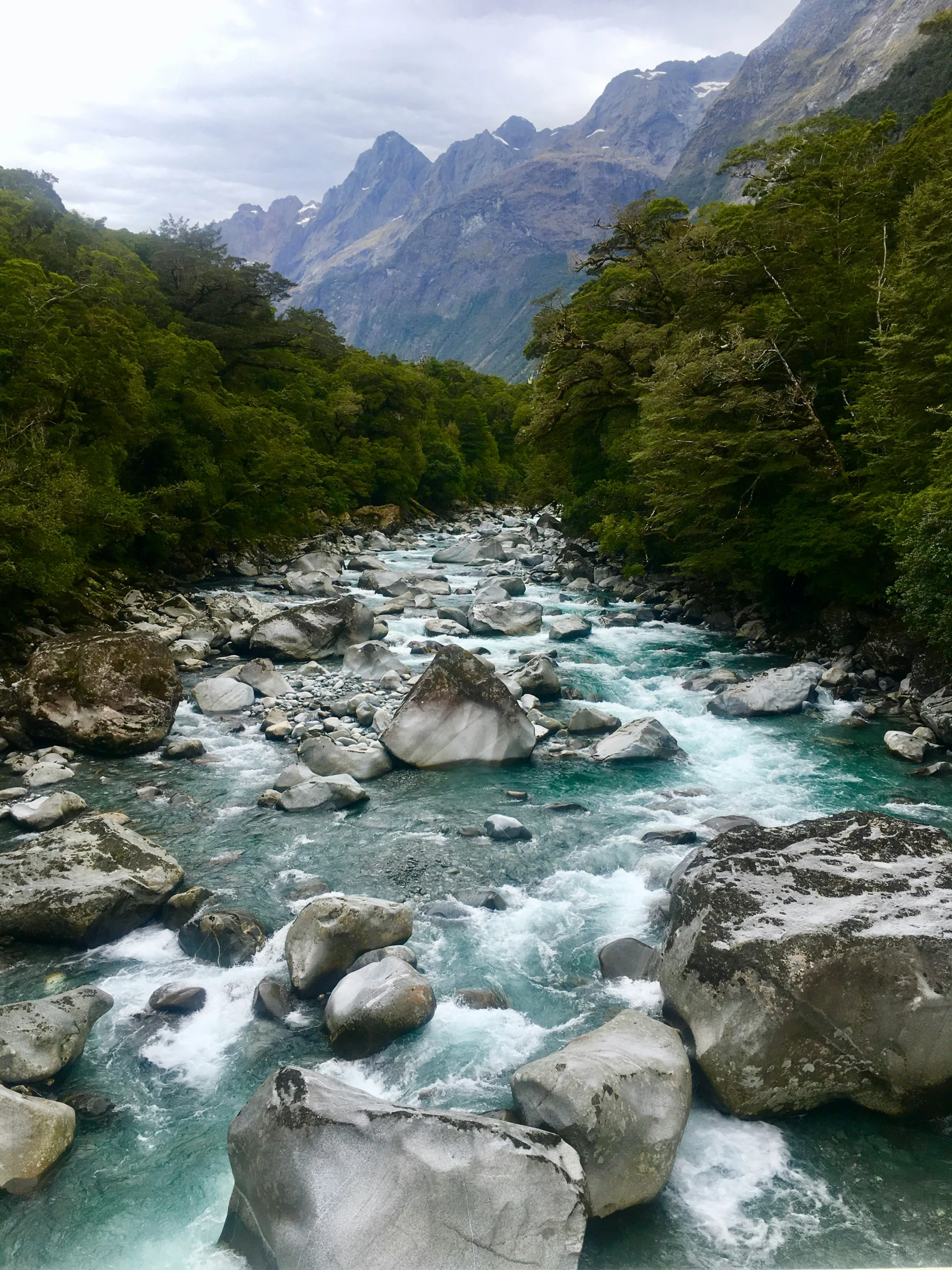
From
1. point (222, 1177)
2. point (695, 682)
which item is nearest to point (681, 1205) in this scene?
point (222, 1177)

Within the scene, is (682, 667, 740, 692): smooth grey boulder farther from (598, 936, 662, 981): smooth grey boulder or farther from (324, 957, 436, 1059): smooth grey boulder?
(324, 957, 436, 1059): smooth grey boulder

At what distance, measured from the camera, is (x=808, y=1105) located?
578 cm

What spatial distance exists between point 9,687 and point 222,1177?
34.9ft

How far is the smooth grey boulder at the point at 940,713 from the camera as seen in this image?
12531 mm

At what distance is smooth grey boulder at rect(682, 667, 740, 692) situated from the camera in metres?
16.0

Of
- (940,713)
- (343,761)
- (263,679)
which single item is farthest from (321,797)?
(940,713)

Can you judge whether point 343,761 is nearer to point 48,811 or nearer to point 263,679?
point 48,811

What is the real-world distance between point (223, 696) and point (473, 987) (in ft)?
29.9

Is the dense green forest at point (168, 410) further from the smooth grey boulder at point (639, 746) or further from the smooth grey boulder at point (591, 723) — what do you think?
the smooth grey boulder at point (639, 746)

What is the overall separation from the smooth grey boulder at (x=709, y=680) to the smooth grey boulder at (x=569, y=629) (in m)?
3.98

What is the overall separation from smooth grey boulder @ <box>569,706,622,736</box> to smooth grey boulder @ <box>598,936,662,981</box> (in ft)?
20.1

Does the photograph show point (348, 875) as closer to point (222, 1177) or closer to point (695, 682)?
point (222, 1177)

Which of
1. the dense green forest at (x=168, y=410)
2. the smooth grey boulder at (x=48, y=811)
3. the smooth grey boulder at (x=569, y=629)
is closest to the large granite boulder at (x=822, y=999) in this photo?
the smooth grey boulder at (x=48, y=811)

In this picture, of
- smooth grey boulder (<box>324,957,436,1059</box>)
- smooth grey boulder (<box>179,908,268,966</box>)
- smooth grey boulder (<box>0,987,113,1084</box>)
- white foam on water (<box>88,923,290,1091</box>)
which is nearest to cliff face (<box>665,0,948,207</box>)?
smooth grey boulder (<box>179,908,268,966</box>)
